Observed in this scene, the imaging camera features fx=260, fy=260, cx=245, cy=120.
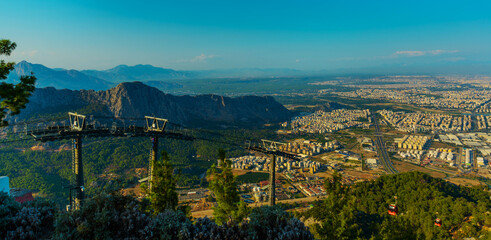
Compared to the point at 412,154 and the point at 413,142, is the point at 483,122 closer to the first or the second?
the point at 413,142

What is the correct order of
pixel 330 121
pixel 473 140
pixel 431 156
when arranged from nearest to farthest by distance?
pixel 431 156 → pixel 473 140 → pixel 330 121

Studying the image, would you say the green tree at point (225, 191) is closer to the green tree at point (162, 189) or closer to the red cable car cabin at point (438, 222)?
the green tree at point (162, 189)

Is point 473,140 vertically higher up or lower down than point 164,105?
lower down

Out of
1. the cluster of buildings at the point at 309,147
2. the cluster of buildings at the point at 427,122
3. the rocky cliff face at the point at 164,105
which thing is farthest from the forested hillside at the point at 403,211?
the cluster of buildings at the point at 427,122

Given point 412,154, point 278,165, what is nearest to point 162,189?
point 278,165

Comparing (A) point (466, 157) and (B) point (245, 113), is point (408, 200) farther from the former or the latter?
(B) point (245, 113)
